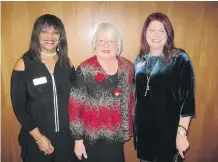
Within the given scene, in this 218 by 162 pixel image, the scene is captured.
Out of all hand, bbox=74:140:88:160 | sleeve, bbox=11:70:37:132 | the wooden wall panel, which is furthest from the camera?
the wooden wall panel

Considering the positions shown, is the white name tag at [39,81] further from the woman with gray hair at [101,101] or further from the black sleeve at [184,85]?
the black sleeve at [184,85]

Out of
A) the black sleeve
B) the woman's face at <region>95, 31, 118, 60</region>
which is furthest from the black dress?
the black sleeve

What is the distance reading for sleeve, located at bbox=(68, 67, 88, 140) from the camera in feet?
4.84

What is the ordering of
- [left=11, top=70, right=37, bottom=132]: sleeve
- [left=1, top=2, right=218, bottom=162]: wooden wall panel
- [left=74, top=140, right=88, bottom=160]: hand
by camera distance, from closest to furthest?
[left=11, top=70, right=37, bottom=132]: sleeve < [left=74, top=140, right=88, bottom=160]: hand < [left=1, top=2, right=218, bottom=162]: wooden wall panel

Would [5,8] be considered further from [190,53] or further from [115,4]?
[190,53]

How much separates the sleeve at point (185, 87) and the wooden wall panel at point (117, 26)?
561 millimetres

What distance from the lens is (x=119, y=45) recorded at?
1551mm

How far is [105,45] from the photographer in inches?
58.0

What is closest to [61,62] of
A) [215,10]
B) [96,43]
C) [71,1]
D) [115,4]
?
[96,43]

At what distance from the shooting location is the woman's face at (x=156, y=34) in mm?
1500

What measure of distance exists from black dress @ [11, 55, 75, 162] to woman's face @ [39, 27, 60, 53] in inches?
4.5

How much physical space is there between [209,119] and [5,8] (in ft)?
7.35

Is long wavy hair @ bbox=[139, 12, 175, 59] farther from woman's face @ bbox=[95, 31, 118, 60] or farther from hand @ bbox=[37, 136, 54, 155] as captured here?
hand @ bbox=[37, 136, 54, 155]

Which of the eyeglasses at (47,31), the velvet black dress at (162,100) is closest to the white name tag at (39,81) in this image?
the eyeglasses at (47,31)
